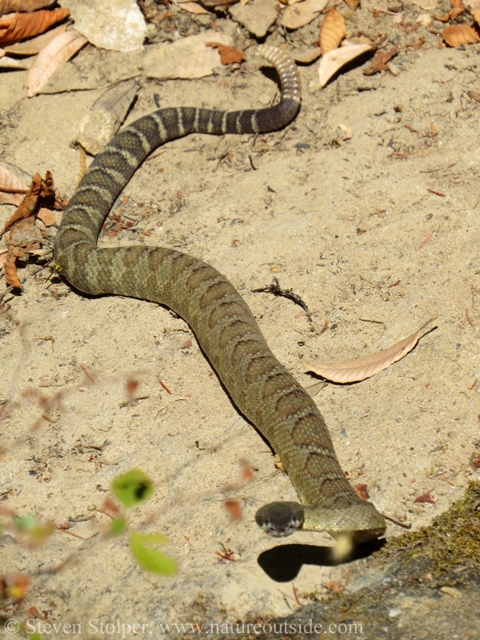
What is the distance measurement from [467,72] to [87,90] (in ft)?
13.6

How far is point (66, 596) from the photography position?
13.4 ft

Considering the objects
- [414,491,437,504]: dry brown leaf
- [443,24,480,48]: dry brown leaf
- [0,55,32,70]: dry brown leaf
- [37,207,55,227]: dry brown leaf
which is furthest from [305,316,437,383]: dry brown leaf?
[0,55,32,70]: dry brown leaf

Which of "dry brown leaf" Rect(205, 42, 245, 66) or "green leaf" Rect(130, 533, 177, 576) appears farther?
"dry brown leaf" Rect(205, 42, 245, 66)

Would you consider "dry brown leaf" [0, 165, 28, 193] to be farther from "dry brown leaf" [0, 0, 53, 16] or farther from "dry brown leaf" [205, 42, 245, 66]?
Answer: "dry brown leaf" [205, 42, 245, 66]

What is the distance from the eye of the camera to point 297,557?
13.1ft

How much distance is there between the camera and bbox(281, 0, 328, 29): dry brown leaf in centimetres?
754

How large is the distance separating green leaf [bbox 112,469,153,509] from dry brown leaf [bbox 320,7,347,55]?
16.9 ft

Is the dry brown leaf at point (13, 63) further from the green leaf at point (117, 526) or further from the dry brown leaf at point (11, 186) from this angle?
the green leaf at point (117, 526)

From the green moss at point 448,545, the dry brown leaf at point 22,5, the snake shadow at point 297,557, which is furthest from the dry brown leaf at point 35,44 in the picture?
the green moss at point 448,545

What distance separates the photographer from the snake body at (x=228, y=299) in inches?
160

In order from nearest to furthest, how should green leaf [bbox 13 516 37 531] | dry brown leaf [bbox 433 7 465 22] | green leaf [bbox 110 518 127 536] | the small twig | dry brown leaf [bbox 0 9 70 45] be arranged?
green leaf [bbox 110 518 127 536] → green leaf [bbox 13 516 37 531] → the small twig → dry brown leaf [bbox 433 7 465 22] → dry brown leaf [bbox 0 9 70 45]

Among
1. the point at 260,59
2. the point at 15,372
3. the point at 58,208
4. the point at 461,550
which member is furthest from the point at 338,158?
the point at 461,550

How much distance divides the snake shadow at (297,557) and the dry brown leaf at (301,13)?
19.3 ft

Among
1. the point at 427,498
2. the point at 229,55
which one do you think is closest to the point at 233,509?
the point at 427,498
